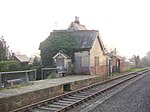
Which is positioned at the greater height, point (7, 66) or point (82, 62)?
point (82, 62)

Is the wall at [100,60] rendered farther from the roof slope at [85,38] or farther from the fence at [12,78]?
the fence at [12,78]

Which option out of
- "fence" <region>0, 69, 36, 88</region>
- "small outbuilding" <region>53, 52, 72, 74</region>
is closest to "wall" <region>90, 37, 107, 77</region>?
"small outbuilding" <region>53, 52, 72, 74</region>

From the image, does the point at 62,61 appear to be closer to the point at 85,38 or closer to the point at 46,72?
the point at 46,72

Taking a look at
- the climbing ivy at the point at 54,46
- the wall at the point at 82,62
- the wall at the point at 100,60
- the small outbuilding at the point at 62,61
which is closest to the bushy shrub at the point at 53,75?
the small outbuilding at the point at 62,61

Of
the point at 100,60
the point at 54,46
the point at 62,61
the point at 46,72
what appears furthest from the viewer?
the point at 100,60

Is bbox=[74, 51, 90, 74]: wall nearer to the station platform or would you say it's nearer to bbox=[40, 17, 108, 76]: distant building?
bbox=[40, 17, 108, 76]: distant building

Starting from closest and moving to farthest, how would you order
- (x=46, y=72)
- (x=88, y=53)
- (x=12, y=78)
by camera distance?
(x=12, y=78)
(x=46, y=72)
(x=88, y=53)

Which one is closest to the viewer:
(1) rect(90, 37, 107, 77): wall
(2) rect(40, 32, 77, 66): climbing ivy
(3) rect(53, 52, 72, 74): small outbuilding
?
(3) rect(53, 52, 72, 74): small outbuilding

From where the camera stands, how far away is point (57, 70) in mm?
30906

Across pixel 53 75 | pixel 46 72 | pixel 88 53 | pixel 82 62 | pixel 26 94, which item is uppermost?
pixel 88 53

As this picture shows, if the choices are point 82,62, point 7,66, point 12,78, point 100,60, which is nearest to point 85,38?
point 82,62

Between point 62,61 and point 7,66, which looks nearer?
point 7,66

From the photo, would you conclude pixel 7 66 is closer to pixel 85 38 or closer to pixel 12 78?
pixel 12 78

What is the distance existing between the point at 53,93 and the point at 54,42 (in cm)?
1819
